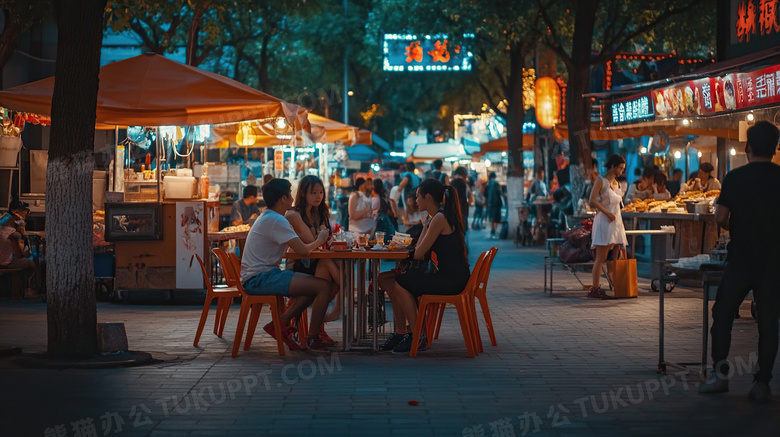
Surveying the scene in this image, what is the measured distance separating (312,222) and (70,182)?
262 centimetres

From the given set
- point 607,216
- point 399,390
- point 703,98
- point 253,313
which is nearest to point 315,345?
point 253,313

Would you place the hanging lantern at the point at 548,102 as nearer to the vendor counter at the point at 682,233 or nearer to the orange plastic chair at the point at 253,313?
the vendor counter at the point at 682,233

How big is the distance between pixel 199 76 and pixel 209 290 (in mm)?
4092

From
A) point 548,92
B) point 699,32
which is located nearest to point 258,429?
point 548,92

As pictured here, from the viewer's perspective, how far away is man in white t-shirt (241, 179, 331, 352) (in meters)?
8.83

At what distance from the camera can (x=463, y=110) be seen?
36031 mm

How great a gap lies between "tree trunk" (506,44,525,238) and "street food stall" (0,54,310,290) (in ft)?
45.1

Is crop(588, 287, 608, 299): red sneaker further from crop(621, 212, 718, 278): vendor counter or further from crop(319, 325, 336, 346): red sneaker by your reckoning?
crop(319, 325, 336, 346): red sneaker

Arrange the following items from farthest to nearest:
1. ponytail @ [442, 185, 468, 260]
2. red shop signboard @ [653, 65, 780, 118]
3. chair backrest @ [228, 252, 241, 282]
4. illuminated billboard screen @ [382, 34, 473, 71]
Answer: illuminated billboard screen @ [382, 34, 473, 71] < red shop signboard @ [653, 65, 780, 118] < chair backrest @ [228, 252, 241, 282] < ponytail @ [442, 185, 468, 260]

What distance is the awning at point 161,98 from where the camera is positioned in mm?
11773

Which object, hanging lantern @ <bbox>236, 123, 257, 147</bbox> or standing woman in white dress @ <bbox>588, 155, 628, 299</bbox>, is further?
hanging lantern @ <bbox>236, 123, 257, 147</bbox>

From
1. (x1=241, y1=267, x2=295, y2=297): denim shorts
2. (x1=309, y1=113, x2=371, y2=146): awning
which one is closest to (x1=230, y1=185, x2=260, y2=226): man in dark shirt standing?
(x1=309, y1=113, x2=371, y2=146): awning

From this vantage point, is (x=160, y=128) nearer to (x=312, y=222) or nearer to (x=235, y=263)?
(x=312, y=222)

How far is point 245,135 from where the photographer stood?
17.8m
